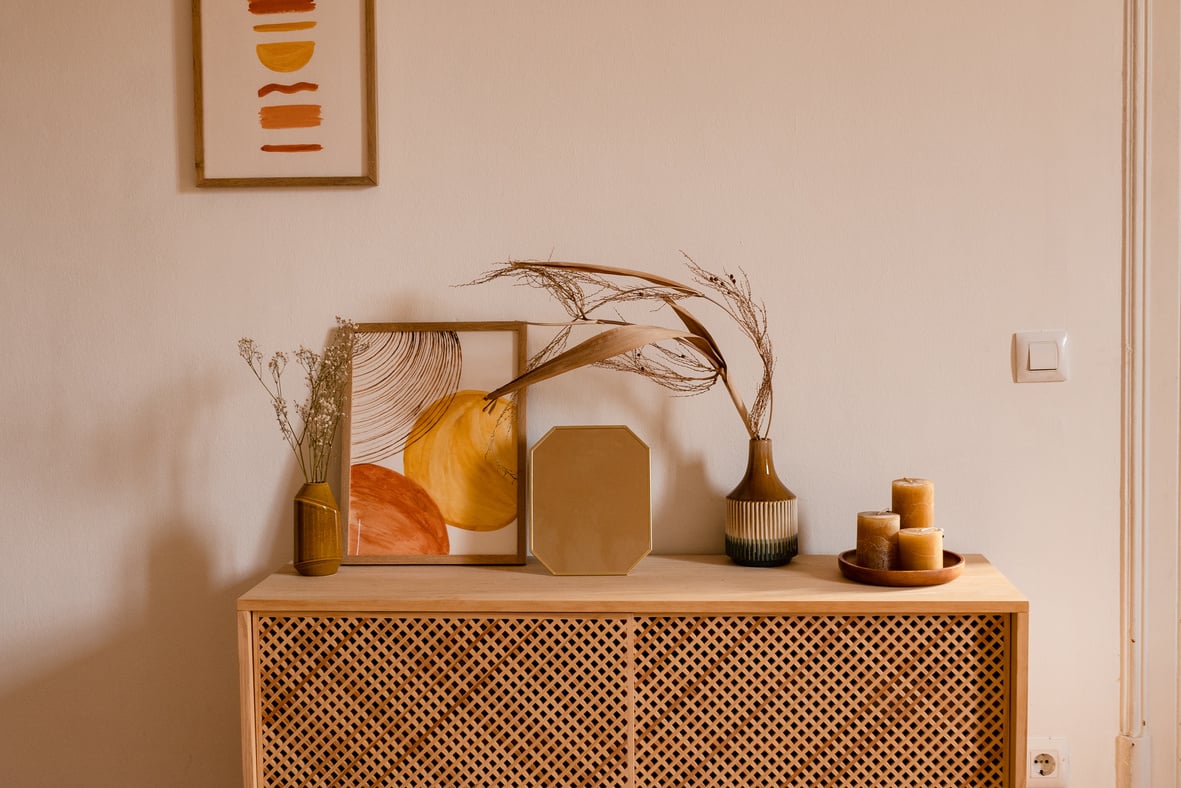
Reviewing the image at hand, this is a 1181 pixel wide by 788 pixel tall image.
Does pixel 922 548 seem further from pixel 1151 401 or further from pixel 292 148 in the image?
pixel 292 148

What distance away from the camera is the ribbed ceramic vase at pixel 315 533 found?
1.41 metres

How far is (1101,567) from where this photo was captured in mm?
Answer: 1542

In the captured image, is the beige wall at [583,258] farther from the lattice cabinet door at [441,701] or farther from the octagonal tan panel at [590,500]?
the lattice cabinet door at [441,701]

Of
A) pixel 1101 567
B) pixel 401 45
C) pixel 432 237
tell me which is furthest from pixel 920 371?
pixel 401 45

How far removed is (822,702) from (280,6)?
5.09 ft

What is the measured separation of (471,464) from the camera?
4.99 ft

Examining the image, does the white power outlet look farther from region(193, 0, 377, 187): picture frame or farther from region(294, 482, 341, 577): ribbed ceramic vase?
region(193, 0, 377, 187): picture frame

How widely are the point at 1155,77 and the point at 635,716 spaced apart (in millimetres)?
1458

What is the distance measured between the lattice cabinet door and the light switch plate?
0.89m

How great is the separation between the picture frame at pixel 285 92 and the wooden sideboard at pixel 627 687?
792 millimetres

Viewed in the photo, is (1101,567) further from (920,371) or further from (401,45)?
(401,45)

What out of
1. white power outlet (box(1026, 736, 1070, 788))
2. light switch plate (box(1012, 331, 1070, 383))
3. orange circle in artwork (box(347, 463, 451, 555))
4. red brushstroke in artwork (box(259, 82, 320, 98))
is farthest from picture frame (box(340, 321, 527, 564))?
white power outlet (box(1026, 736, 1070, 788))

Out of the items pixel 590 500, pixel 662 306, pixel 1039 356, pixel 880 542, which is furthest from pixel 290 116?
pixel 1039 356

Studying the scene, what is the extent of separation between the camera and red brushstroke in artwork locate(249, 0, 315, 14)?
5.08 ft
